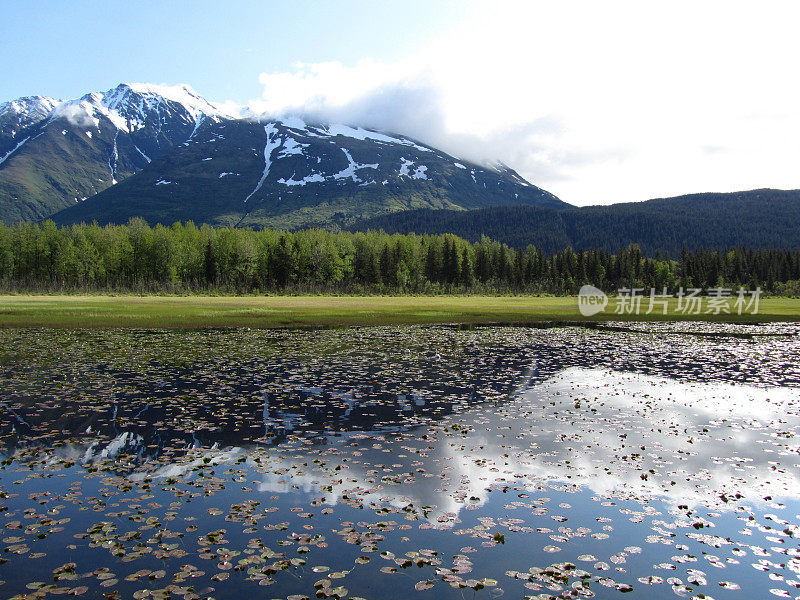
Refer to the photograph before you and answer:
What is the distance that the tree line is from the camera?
135m

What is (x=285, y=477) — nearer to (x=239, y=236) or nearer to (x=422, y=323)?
(x=422, y=323)

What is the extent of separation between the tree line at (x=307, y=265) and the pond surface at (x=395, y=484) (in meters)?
123

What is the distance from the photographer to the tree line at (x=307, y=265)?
443 feet

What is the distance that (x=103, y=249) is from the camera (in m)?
138

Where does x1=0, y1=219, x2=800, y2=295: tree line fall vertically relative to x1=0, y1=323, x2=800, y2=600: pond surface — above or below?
above

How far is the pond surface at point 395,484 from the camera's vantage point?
8031mm

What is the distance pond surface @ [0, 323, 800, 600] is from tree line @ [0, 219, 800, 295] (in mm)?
122902

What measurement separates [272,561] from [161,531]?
2437mm

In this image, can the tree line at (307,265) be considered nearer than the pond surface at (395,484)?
No

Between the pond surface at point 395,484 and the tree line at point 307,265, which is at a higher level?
the tree line at point 307,265

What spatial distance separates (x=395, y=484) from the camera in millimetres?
11719

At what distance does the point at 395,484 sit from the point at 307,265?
145 m

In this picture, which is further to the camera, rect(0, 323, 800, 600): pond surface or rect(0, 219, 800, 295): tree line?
rect(0, 219, 800, 295): tree line

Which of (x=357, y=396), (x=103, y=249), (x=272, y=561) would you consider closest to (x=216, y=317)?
(x=357, y=396)
